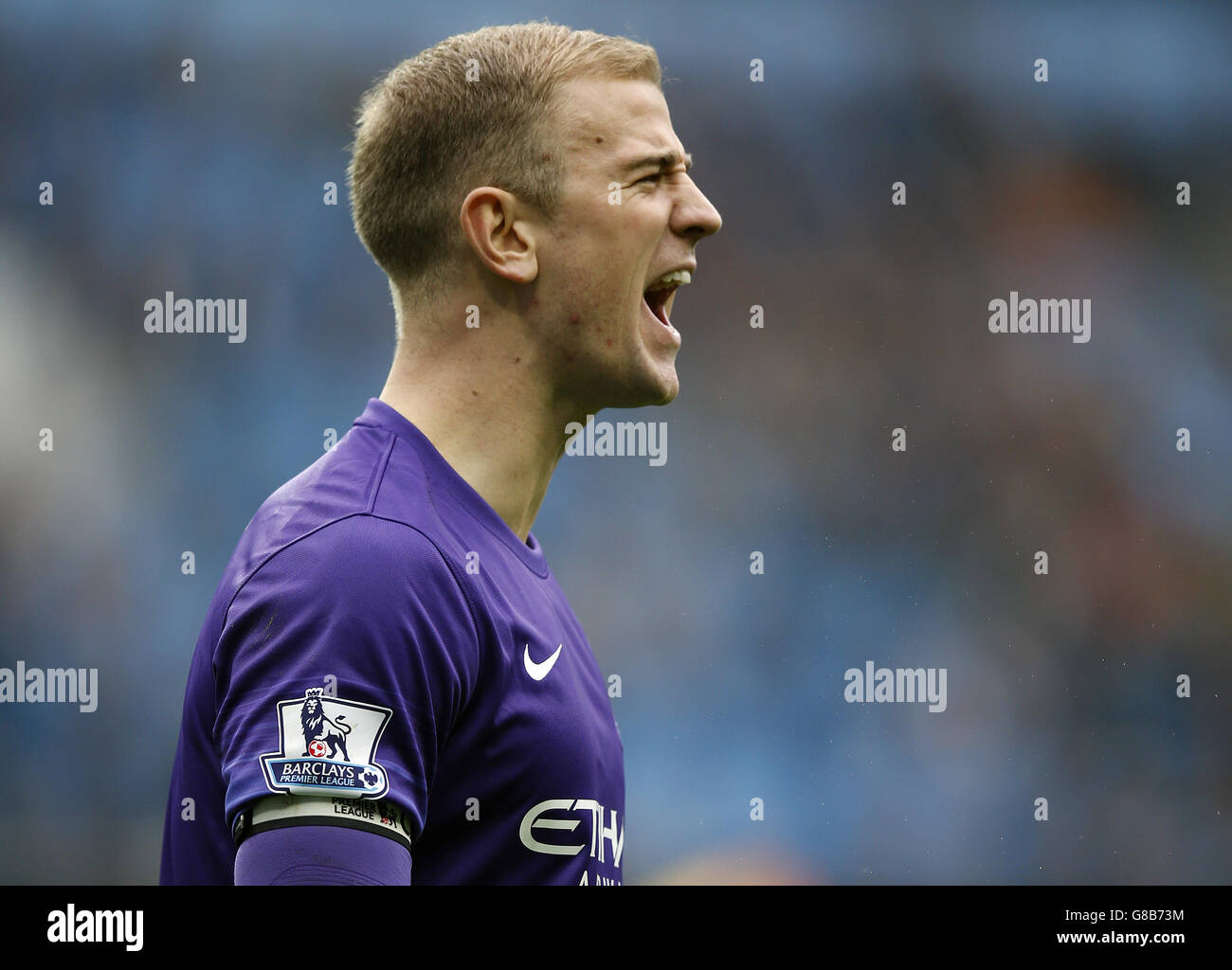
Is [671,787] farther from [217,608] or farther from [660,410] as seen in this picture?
[217,608]

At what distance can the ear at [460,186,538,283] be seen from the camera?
6.80ft

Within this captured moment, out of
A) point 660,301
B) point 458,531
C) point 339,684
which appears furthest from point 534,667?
point 660,301

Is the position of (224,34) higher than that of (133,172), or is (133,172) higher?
(224,34)

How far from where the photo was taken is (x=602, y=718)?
193cm

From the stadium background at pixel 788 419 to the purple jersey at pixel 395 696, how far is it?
4466 mm

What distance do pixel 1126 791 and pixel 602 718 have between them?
559cm

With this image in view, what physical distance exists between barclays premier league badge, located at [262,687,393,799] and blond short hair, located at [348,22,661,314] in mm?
865

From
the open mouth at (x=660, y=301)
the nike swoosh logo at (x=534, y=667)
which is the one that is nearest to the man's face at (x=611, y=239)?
the open mouth at (x=660, y=301)

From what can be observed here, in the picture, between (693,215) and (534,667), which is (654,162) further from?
(534,667)

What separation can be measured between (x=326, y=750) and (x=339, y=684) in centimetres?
8

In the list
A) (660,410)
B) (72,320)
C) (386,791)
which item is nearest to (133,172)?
(72,320)

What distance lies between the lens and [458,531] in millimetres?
1831

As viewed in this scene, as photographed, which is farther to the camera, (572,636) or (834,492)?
(834,492)

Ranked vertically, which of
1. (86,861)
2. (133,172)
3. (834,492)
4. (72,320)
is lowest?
(86,861)
